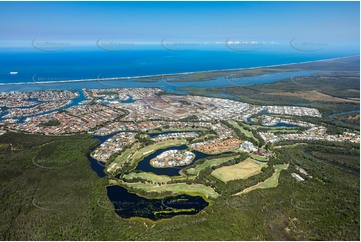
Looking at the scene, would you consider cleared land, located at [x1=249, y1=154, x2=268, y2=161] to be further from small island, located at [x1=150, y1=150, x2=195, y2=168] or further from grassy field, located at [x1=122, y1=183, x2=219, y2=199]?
grassy field, located at [x1=122, y1=183, x2=219, y2=199]

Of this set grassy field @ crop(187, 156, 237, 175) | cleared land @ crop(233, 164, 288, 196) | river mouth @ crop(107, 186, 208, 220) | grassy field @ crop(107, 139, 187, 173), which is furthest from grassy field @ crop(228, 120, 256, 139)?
river mouth @ crop(107, 186, 208, 220)

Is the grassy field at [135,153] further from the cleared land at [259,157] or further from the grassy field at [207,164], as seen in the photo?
the cleared land at [259,157]

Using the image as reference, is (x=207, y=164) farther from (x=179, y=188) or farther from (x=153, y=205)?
(x=153, y=205)

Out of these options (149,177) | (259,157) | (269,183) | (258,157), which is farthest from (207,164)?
(269,183)

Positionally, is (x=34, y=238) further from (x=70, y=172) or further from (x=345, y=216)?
(x=345, y=216)

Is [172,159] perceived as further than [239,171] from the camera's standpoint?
Yes

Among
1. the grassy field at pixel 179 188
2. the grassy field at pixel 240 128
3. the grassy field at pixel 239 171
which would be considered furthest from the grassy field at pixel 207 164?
the grassy field at pixel 240 128

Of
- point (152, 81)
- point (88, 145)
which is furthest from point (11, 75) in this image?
point (88, 145)

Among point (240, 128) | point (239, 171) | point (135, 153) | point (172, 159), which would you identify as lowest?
point (135, 153)
